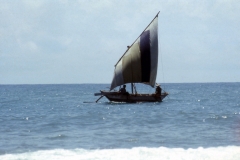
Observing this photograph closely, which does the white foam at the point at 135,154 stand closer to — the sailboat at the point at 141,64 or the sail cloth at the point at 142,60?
the sailboat at the point at 141,64

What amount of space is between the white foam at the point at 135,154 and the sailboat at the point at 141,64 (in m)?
30.5

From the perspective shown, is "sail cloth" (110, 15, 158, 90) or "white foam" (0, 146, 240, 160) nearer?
"white foam" (0, 146, 240, 160)

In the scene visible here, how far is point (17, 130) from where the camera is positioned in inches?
1024

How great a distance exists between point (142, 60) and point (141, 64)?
0.47 meters

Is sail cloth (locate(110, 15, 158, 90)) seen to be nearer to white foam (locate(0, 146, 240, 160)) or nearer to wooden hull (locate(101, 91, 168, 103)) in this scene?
wooden hull (locate(101, 91, 168, 103))

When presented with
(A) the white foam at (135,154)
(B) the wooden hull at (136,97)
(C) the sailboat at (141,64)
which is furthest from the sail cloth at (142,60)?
(A) the white foam at (135,154)

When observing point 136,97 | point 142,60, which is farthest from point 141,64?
point 136,97

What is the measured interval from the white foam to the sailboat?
Answer: 30.5 metres

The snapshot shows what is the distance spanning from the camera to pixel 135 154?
16875 mm

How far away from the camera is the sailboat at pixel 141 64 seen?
48188 mm

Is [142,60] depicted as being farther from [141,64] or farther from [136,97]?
[136,97]

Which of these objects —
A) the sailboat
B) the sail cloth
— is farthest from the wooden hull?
the sail cloth

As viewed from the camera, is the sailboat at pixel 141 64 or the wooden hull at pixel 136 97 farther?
the sailboat at pixel 141 64

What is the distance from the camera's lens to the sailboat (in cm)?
4819
